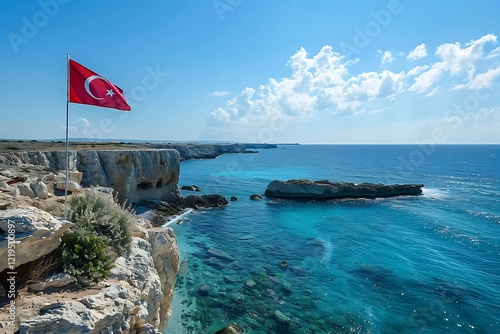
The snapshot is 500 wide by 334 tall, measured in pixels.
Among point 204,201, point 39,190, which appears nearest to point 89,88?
point 39,190

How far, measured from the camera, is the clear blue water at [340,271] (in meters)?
15.4

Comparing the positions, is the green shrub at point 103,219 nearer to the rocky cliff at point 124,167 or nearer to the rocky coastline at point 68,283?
the rocky coastline at point 68,283

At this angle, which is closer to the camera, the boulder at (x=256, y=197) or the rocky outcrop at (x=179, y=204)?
the rocky outcrop at (x=179, y=204)

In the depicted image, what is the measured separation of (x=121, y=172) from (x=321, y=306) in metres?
26.6

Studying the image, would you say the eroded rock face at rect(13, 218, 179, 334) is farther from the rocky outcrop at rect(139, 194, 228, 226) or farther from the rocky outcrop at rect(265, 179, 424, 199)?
the rocky outcrop at rect(265, 179, 424, 199)

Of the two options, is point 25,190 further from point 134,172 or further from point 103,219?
point 134,172

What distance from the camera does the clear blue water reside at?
15445 mm

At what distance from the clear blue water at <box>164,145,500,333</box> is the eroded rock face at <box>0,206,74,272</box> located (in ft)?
30.0

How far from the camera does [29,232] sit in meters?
6.40

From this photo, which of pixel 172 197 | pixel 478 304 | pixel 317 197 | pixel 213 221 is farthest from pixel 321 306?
pixel 317 197

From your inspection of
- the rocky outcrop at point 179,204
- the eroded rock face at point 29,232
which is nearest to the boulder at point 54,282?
the eroded rock face at point 29,232

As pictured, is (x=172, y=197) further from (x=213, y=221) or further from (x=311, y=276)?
(x=311, y=276)

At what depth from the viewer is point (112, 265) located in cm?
786

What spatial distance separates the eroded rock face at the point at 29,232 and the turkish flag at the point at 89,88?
375 cm
